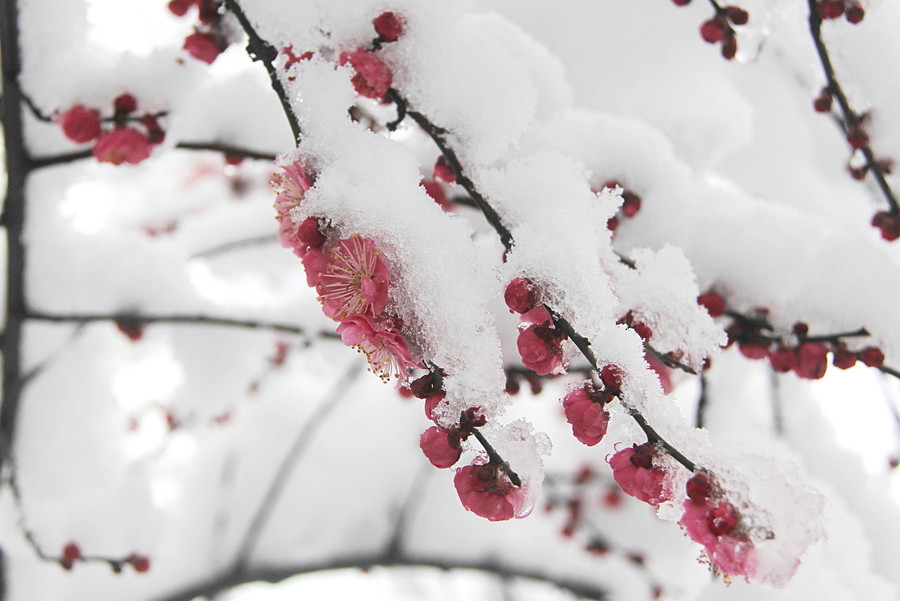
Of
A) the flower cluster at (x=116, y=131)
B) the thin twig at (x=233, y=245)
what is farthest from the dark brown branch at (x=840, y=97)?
the thin twig at (x=233, y=245)

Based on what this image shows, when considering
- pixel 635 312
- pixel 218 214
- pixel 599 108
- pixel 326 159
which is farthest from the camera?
pixel 218 214

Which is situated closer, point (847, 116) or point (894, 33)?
point (847, 116)

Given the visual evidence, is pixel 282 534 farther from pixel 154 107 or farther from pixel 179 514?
pixel 154 107

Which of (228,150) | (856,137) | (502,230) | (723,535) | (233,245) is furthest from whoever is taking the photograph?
(233,245)

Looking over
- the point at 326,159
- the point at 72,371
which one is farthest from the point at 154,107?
the point at 72,371

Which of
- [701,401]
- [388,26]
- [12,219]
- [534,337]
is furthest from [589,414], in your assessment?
[12,219]

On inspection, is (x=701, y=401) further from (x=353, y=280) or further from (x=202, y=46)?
(x=202, y=46)

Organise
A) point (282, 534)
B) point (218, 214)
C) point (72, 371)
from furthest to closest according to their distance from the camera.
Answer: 1. point (218, 214)
2. point (282, 534)
3. point (72, 371)
